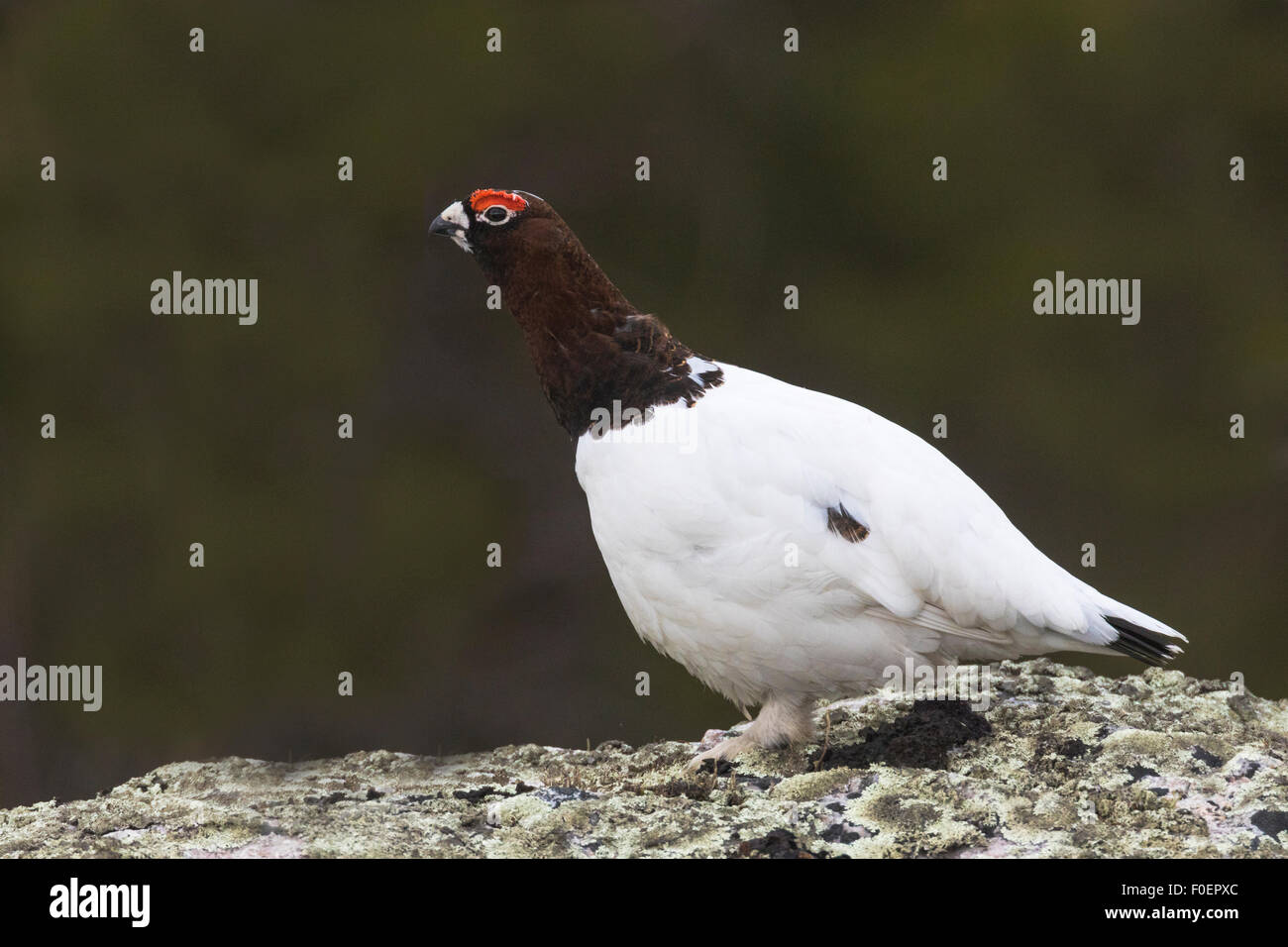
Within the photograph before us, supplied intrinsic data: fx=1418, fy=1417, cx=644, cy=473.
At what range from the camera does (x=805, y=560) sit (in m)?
3.71

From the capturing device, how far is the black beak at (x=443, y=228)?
415 cm

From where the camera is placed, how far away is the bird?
3732mm

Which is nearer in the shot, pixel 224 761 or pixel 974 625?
pixel 974 625

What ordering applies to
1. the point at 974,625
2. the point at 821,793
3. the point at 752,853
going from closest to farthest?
the point at 752,853
the point at 821,793
the point at 974,625

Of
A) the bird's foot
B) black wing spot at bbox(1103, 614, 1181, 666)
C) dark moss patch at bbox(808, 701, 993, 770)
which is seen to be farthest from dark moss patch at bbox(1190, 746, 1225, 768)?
the bird's foot

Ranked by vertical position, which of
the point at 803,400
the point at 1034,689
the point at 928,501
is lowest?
the point at 1034,689

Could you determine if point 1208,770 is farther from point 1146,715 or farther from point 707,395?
point 707,395

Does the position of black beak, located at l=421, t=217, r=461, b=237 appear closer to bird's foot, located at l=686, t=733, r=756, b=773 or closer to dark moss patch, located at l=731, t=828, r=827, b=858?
bird's foot, located at l=686, t=733, r=756, b=773

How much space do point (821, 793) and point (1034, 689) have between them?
1.23 meters

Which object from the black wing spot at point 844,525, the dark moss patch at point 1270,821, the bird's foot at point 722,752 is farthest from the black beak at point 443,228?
the dark moss patch at point 1270,821

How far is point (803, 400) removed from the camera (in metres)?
4.07

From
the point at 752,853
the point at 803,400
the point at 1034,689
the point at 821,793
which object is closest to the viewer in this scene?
the point at 752,853

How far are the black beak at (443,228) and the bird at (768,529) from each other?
0.31 feet

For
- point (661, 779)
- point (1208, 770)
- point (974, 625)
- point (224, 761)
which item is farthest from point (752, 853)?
point (224, 761)
